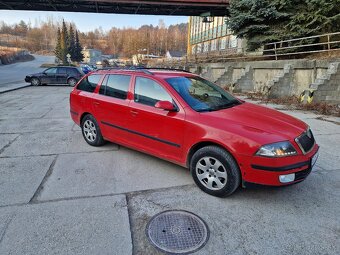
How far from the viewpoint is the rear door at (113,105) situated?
4477 mm

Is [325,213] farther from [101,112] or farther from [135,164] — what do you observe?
[101,112]

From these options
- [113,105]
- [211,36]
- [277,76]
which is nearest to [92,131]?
[113,105]

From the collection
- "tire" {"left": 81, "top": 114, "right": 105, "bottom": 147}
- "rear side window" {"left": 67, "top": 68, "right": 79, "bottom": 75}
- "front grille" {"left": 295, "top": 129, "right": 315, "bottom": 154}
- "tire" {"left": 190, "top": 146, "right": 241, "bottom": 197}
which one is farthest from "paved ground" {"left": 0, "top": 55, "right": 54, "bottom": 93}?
"front grille" {"left": 295, "top": 129, "right": 315, "bottom": 154}

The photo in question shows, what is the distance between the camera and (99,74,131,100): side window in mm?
4523

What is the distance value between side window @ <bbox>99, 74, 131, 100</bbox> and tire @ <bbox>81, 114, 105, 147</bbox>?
667mm

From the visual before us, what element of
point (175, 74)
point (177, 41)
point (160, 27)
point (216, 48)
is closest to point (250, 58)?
point (175, 74)

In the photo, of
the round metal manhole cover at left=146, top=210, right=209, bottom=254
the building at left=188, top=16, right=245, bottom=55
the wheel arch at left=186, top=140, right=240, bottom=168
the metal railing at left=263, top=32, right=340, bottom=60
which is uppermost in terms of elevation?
the building at left=188, top=16, right=245, bottom=55

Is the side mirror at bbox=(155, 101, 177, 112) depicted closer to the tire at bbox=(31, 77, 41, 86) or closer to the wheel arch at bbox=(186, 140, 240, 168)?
the wheel arch at bbox=(186, 140, 240, 168)

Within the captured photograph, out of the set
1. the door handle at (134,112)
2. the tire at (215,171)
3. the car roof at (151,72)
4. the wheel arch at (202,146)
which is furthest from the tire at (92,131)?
the tire at (215,171)

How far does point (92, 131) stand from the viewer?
526 centimetres

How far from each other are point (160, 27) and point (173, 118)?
12859 cm

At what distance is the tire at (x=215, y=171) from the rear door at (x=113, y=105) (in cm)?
163

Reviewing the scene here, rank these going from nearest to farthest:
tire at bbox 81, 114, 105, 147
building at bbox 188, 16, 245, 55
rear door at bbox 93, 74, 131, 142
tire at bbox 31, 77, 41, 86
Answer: rear door at bbox 93, 74, 131, 142
tire at bbox 81, 114, 105, 147
tire at bbox 31, 77, 41, 86
building at bbox 188, 16, 245, 55

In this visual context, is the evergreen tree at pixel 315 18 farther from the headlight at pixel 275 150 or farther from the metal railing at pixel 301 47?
the headlight at pixel 275 150
